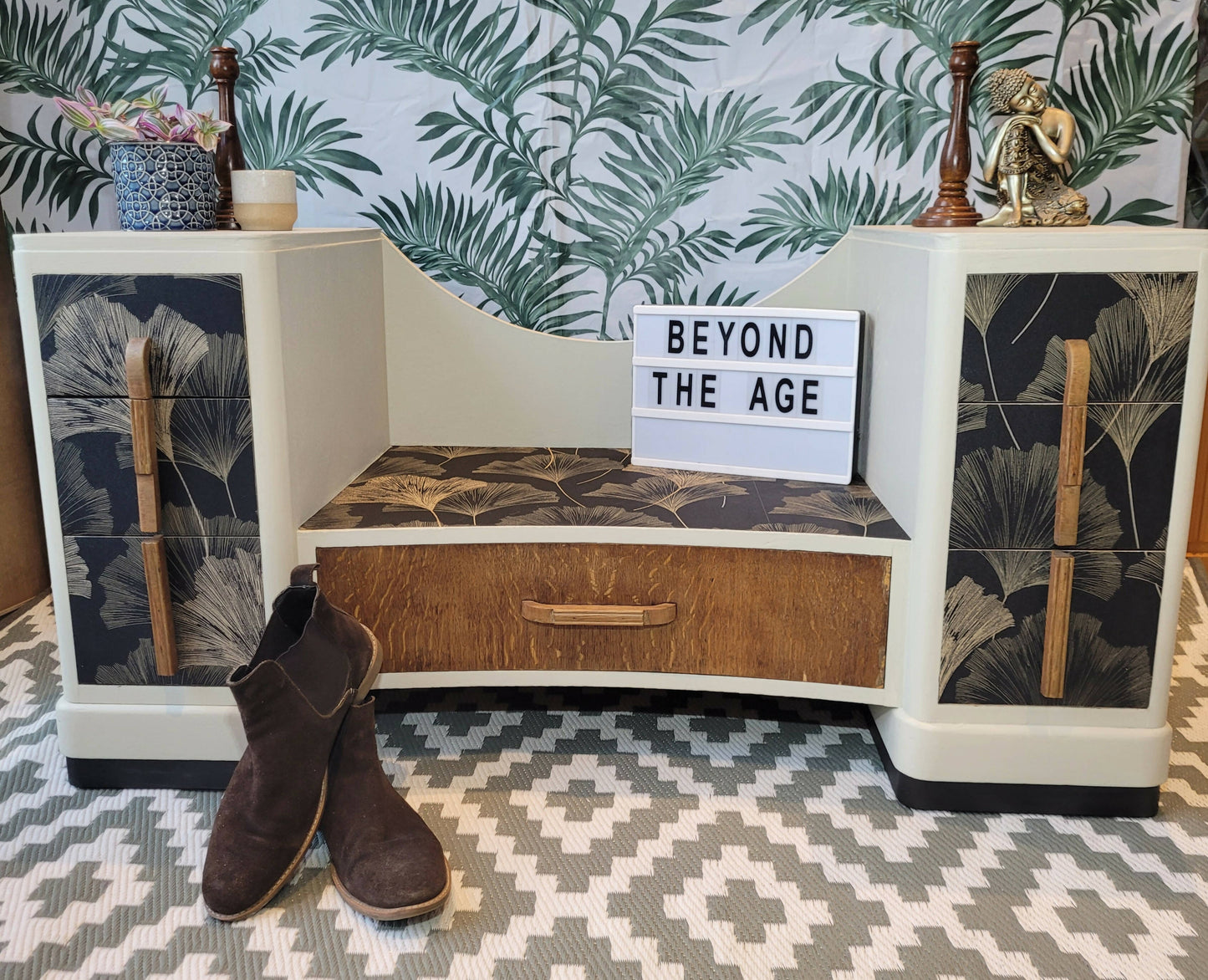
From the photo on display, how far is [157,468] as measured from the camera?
1551mm

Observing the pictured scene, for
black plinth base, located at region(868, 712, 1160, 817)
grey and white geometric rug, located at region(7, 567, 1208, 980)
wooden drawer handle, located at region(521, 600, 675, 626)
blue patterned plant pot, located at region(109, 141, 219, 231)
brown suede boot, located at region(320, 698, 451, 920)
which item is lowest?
grey and white geometric rug, located at region(7, 567, 1208, 980)

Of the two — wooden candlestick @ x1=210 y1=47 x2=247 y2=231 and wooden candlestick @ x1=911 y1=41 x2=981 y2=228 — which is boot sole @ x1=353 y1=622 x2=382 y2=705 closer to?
wooden candlestick @ x1=210 y1=47 x2=247 y2=231

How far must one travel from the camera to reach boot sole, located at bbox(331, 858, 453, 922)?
133cm

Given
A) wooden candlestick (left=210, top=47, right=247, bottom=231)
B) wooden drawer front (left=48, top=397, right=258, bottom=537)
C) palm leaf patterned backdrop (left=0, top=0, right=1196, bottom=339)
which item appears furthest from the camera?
palm leaf patterned backdrop (left=0, top=0, right=1196, bottom=339)

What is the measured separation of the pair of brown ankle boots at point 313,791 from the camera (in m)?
1.36

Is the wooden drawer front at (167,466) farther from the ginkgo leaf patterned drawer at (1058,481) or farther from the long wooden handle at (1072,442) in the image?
the long wooden handle at (1072,442)

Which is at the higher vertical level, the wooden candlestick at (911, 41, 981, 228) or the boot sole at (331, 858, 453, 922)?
the wooden candlestick at (911, 41, 981, 228)

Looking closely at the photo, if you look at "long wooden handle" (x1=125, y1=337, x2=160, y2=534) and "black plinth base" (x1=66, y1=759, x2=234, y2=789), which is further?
"black plinth base" (x1=66, y1=759, x2=234, y2=789)

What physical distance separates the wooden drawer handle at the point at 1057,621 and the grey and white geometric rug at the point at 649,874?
0.23 metres

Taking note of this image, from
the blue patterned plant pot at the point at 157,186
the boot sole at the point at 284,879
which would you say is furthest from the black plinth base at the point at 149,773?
the blue patterned plant pot at the point at 157,186

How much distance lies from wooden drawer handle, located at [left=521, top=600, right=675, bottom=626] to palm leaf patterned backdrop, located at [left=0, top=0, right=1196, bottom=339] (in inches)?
29.0

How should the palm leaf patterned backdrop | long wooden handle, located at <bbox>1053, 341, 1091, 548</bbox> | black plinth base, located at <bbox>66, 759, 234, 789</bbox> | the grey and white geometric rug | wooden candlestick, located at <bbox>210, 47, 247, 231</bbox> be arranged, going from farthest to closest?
the palm leaf patterned backdrop → wooden candlestick, located at <bbox>210, 47, 247, 231</bbox> → black plinth base, located at <bbox>66, 759, 234, 789</bbox> → long wooden handle, located at <bbox>1053, 341, 1091, 548</bbox> → the grey and white geometric rug

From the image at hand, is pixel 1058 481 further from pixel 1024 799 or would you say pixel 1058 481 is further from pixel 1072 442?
pixel 1024 799

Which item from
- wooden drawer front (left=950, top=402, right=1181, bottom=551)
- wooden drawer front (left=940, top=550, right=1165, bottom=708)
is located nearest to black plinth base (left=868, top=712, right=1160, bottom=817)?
wooden drawer front (left=940, top=550, right=1165, bottom=708)
